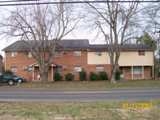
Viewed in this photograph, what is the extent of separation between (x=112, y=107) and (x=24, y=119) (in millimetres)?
4415

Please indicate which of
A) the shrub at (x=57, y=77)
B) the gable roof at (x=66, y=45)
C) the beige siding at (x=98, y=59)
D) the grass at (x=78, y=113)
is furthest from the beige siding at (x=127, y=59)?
the grass at (x=78, y=113)

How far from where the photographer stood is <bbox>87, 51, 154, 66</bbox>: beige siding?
222ft

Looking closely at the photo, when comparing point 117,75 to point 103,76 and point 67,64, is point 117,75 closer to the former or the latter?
point 103,76

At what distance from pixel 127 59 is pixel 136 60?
4.93ft

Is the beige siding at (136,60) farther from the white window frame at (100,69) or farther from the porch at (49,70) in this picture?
the porch at (49,70)

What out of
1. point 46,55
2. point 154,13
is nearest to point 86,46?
point 46,55

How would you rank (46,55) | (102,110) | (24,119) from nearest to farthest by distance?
1. (24,119)
2. (102,110)
3. (46,55)

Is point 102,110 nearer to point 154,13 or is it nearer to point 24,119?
point 24,119

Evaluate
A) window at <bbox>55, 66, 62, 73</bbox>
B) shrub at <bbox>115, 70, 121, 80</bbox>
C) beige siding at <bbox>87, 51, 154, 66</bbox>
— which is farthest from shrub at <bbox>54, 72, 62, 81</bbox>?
shrub at <bbox>115, 70, 121, 80</bbox>

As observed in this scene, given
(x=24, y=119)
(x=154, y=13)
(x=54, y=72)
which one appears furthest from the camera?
(x=54, y=72)

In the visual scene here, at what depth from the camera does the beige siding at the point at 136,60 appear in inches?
2657

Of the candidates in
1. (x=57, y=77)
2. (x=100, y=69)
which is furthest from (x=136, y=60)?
(x=57, y=77)

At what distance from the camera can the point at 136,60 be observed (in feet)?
221

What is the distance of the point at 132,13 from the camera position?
53.8 m
